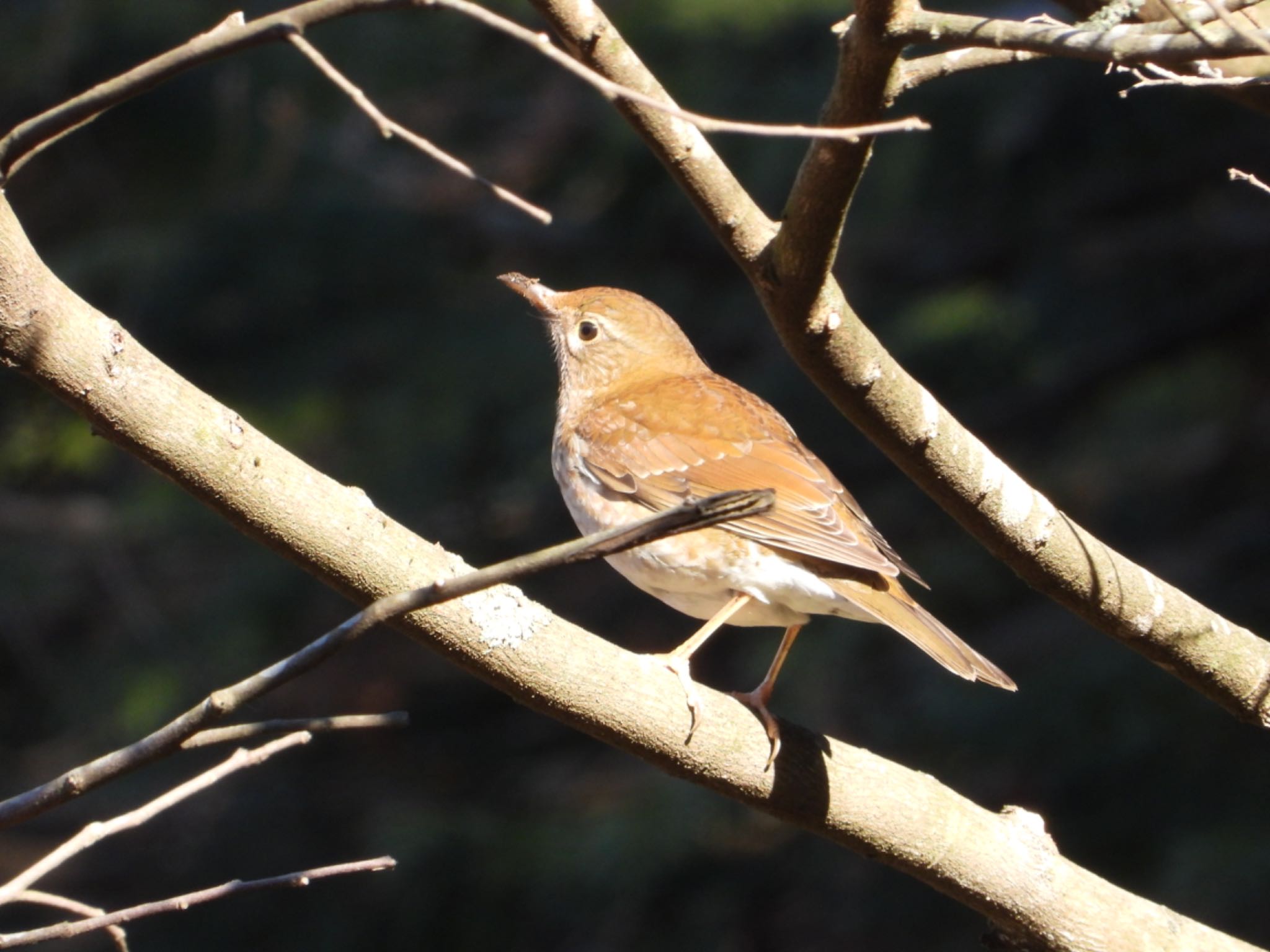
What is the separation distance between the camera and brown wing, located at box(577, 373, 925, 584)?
3.60 metres

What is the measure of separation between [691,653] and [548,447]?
275 cm

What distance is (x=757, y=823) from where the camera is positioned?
6.07m

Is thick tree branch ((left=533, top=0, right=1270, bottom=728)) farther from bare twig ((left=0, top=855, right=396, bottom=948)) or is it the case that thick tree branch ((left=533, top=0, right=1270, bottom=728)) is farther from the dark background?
the dark background

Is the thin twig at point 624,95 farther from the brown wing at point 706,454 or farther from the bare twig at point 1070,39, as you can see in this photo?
the brown wing at point 706,454

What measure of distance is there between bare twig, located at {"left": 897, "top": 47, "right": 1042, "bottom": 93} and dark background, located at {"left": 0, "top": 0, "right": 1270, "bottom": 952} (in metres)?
3.10

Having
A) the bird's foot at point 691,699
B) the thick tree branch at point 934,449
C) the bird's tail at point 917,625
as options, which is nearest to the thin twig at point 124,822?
the bird's foot at point 691,699

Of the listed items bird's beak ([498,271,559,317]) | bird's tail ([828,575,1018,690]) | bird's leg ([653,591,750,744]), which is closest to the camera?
bird's leg ([653,591,750,744])

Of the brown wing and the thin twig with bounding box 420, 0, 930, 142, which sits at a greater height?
the thin twig with bounding box 420, 0, 930, 142

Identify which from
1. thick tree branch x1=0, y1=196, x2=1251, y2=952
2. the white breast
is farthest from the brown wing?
thick tree branch x1=0, y1=196, x2=1251, y2=952

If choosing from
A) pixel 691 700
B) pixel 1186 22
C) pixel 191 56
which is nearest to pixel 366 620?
pixel 191 56

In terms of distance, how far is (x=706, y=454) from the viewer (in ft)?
12.7

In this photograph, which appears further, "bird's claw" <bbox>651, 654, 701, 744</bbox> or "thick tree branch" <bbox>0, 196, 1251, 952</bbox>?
"bird's claw" <bbox>651, 654, 701, 744</bbox>

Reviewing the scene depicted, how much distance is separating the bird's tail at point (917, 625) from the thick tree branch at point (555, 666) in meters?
0.32

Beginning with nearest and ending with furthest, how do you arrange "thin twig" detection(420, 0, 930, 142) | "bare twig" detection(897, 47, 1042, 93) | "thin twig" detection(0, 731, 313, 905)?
"thin twig" detection(420, 0, 930, 142) → "thin twig" detection(0, 731, 313, 905) → "bare twig" detection(897, 47, 1042, 93)
